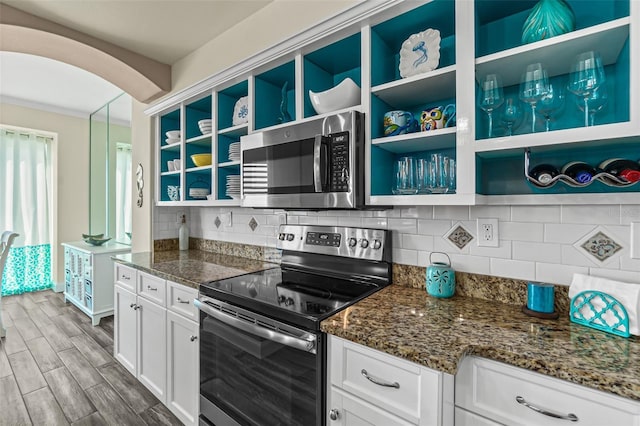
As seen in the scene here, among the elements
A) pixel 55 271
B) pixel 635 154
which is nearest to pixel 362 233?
pixel 635 154

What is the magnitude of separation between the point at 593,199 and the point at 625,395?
2.16 ft

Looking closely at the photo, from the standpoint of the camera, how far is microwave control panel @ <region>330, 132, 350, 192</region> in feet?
4.47

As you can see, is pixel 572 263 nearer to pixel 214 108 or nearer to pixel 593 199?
pixel 593 199

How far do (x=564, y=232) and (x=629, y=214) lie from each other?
0.19m

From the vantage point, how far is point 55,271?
4.55 meters

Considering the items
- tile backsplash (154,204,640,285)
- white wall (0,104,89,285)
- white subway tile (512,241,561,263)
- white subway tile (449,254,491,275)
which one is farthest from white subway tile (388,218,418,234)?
white wall (0,104,89,285)

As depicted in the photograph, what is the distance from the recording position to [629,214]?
1.06m

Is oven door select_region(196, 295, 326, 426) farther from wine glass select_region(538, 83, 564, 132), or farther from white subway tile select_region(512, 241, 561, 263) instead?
wine glass select_region(538, 83, 564, 132)

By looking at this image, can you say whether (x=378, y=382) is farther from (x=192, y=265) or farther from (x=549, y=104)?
(x=192, y=265)

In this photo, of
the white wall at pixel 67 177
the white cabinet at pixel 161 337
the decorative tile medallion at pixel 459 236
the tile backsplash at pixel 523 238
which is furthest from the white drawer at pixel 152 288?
the white wall at pixel 67 177

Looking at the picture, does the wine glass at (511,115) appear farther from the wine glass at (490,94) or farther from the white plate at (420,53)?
the white plate at (420,53)

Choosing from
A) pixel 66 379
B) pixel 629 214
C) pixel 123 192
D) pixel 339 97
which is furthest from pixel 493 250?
pixel 123 192

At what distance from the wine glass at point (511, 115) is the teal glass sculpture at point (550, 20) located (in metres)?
0.22

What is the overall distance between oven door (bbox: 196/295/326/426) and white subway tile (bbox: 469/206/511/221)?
87 cm
